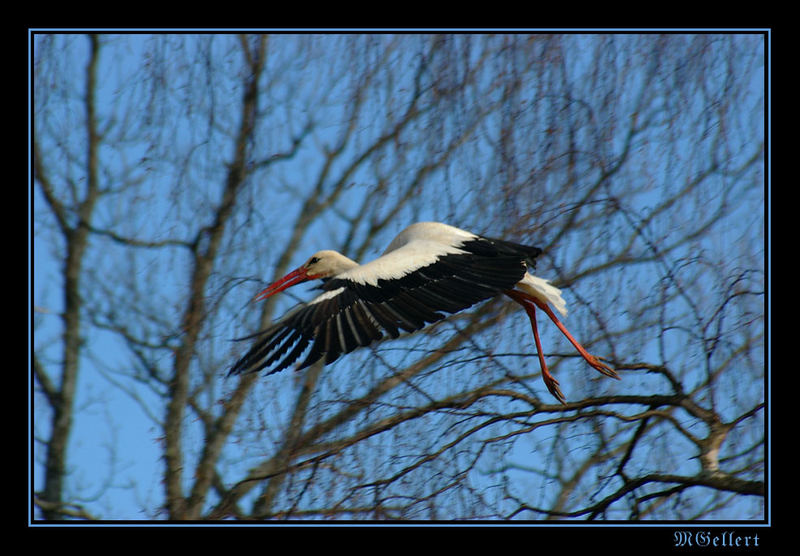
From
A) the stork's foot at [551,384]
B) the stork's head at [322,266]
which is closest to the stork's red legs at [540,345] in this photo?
the stork's foot at [551,384]

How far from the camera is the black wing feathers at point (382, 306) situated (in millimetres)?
4816

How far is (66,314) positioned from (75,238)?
2.36 ft

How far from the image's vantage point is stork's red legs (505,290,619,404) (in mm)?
5066

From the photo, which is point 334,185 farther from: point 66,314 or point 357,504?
point 357,504

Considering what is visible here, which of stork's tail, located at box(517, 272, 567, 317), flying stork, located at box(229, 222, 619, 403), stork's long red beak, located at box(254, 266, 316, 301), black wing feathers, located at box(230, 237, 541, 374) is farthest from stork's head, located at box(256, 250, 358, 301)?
stork's tail, located at box(517, 272, 567, 317)

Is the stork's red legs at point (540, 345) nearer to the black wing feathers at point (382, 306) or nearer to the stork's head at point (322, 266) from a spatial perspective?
the black wing feathers at point (382, 306)

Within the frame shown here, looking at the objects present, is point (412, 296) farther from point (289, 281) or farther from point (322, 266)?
point (289, 281)

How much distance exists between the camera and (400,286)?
516 centimetres

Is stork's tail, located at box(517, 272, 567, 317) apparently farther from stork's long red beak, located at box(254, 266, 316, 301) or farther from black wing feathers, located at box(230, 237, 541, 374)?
stork's long red beak, located at box(254, 266, 316, 301)

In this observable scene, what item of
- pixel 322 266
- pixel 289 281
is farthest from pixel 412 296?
pixel 289 281

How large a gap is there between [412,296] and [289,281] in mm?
1558

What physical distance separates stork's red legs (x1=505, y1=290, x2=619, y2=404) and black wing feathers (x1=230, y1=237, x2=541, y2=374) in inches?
18.5

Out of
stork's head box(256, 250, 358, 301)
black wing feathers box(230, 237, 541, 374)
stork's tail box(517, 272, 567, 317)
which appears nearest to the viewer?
black wing feathers box(230, 237, 541, 374)

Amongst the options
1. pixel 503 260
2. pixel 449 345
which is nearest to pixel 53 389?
pixel 449 345
